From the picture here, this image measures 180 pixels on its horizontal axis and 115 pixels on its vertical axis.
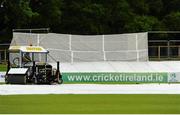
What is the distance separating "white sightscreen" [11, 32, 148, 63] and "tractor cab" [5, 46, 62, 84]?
35.1 feet

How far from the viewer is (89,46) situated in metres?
60.6

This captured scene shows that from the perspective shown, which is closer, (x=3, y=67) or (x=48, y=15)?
(x=3, y=67)

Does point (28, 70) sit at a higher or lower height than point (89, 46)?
lower

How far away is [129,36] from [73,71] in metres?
7.54

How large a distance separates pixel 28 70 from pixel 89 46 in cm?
1496

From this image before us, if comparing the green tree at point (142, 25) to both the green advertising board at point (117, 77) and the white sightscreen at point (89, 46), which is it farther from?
the green advertising board at point (117, 77)

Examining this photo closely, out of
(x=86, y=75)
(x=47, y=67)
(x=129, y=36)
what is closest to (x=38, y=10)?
(x=129, y=36)

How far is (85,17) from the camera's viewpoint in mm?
79500

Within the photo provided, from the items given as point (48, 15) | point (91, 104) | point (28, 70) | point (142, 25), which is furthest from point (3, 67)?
point (91, 104)

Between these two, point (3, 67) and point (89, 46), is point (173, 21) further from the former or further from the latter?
point (3, 67)

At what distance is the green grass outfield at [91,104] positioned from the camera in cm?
2616

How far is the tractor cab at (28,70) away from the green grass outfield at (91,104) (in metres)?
11.2

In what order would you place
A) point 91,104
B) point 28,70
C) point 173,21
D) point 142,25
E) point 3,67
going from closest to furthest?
1. point 91,104
2. point 28,70
3. point 3,67
4. point 142,25
5. point 173,21

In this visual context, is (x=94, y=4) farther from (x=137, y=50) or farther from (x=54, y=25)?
(x=137, y=50)
